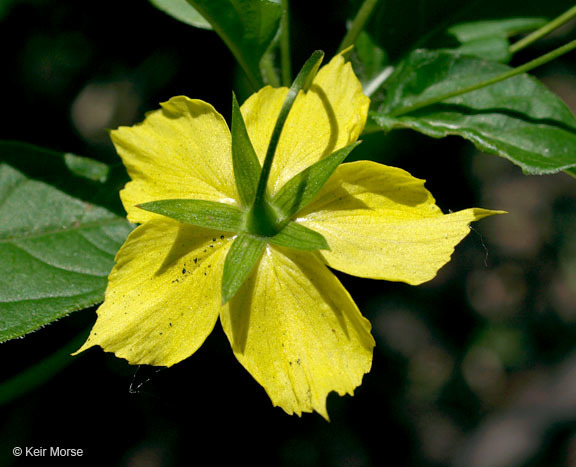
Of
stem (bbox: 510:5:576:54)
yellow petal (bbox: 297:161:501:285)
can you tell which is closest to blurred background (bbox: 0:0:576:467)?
stem (bbox: 510:5:576:54)

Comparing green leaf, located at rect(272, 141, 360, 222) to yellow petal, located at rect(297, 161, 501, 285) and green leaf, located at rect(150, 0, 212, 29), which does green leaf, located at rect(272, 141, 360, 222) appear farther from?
green leaf, located at rect(150, 0, 212, 29)

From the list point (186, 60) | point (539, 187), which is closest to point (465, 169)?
point (539, 187)

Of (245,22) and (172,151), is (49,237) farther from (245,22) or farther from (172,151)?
(245,22)

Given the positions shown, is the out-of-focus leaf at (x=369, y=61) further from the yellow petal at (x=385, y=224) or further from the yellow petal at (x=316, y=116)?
the yellow petal at (x=385, y=224)

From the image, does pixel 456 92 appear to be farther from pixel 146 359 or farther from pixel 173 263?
pixel 146 359

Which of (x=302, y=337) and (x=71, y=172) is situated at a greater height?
(x=71, y=172)

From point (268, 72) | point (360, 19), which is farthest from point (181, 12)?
point (360, 19)
